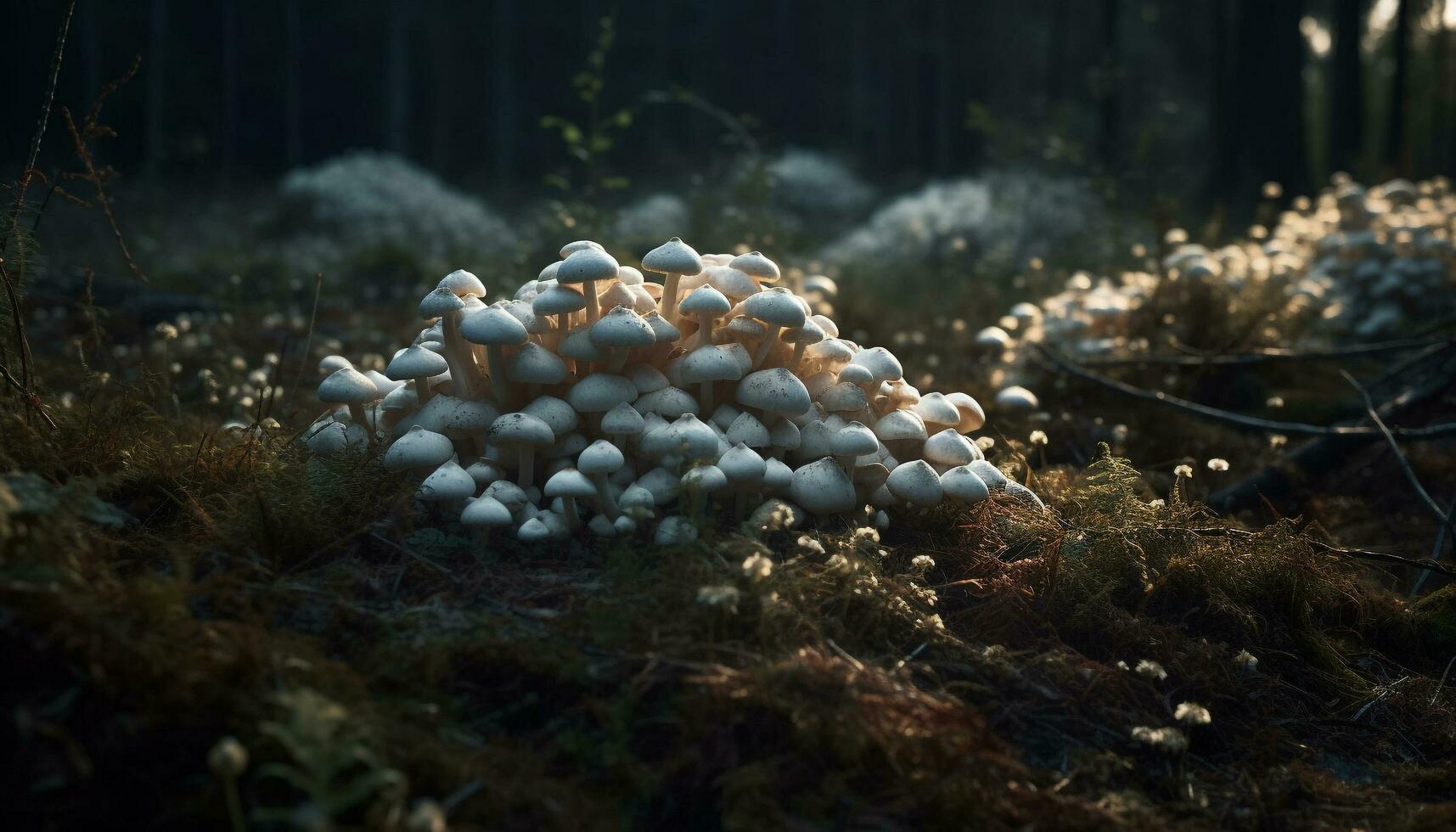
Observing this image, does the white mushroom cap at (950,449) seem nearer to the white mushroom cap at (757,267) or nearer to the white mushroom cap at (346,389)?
the white mushroom cap at (757,267)

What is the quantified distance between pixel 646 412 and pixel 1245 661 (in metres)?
2.33

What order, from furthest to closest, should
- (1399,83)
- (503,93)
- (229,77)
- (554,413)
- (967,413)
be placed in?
(503,93) → (229,77) → (1399,83) → (967,413) → (554,413)

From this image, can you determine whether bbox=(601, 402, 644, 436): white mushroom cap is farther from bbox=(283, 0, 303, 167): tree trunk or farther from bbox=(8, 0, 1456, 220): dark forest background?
bbox=(283, 0, 303, 167): tree trunk

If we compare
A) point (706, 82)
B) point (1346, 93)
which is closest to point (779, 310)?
point (1346, 93)

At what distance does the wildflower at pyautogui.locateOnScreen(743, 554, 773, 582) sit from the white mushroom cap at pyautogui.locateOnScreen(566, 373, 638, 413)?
91 centimetres

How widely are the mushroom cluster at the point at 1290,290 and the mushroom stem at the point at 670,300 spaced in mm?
3133

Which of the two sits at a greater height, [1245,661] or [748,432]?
[748,432]

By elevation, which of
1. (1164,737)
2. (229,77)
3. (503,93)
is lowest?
(1164,737)

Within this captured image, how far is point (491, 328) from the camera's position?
11.4 feet

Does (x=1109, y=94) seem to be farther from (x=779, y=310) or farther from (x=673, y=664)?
(x=673, y=664)

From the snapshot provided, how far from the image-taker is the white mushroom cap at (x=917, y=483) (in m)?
3.66

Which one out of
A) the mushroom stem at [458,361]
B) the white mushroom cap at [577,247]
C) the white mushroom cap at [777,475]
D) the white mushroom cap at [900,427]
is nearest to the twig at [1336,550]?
the white mushroom cap at [900,427]

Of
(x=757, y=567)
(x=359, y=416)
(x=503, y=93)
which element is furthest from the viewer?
(x=503, y=93)

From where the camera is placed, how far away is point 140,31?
2225cm
